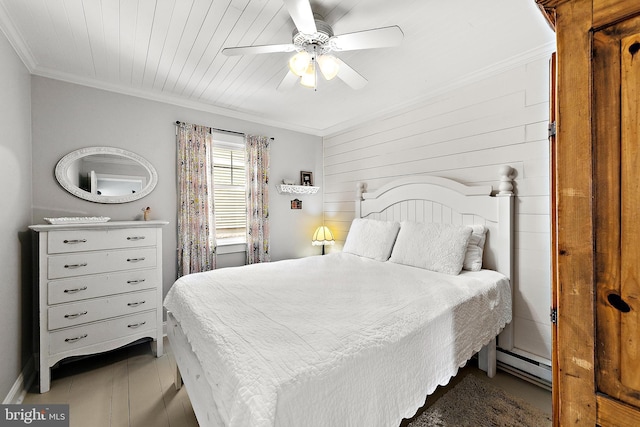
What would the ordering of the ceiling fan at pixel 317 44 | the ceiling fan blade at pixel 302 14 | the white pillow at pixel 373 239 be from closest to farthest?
the ceiling fan blade at pixel 302 14
the ceiling fan at pixel 317 44
the white pillow at pixel 373 239

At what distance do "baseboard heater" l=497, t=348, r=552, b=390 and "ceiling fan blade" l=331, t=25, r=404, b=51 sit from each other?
2.49 metres

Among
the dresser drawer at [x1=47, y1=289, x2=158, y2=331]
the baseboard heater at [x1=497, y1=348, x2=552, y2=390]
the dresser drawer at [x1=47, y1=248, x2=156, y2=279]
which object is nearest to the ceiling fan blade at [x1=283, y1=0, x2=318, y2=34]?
the dresser drawer at [x1=47, y1=248, x2=156, y2=279]

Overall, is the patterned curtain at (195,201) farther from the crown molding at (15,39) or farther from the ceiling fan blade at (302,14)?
the ceiling fan blade at (302,14)

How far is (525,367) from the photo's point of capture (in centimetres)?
216

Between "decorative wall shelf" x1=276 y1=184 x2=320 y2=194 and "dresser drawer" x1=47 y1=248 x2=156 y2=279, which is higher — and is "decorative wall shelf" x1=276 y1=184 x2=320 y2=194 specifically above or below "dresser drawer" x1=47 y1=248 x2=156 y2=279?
above

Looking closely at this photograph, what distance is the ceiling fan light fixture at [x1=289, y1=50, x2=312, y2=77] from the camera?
175 centimetres

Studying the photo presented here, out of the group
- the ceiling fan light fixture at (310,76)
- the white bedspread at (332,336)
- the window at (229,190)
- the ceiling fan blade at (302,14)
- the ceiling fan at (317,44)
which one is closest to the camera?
the white bedspread at (332,336)

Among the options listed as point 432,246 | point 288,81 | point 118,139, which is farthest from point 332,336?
point 118,139

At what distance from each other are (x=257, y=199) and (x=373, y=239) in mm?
1571

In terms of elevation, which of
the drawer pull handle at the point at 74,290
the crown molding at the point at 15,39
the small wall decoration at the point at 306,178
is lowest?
the drawer pull handle at the point at 74,290

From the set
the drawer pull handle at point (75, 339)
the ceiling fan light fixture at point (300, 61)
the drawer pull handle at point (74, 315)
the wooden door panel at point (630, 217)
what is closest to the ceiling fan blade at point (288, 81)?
the ceiling fan light fixture at point (300, 61)

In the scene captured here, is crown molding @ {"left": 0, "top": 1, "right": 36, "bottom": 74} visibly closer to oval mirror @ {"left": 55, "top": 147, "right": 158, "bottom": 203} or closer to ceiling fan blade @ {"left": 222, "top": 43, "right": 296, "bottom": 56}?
oval mirror @ {"left": 55, "top": 147, "right": 158, "bottom": 203}

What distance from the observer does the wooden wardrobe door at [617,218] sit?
57cm

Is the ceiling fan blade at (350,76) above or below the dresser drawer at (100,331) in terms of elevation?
above
